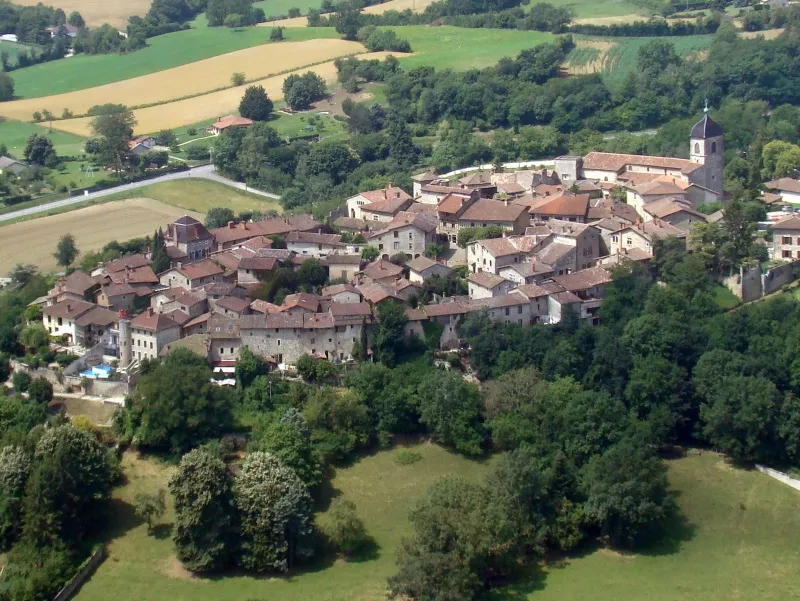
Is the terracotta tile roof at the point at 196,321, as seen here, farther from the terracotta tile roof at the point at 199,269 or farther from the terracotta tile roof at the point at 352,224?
the terracotta tile roof at the point at 352,224

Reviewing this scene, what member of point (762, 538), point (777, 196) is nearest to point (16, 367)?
point (762, 538)

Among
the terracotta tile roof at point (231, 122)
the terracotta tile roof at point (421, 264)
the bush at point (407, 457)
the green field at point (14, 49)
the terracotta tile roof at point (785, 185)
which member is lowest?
the bush at point (407, 457)

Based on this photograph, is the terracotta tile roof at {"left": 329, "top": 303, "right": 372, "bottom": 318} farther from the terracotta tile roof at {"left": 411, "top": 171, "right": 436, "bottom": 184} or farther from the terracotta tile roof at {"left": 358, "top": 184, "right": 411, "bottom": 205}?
the terracotta tile roof at {"left": 411, "top": 171, "right": 436, "bottom": 184}

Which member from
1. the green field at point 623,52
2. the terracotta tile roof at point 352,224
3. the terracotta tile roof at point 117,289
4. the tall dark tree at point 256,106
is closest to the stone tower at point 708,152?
the terracotta tile roof at point 352,224

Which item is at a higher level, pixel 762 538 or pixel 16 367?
pixel 16 367

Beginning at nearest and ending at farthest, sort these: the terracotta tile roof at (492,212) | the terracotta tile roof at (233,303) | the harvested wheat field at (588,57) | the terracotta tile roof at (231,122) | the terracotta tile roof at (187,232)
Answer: the terracotta tile roof at (233,303) → the terracotta tile roof at (492,212) → the terracotta tile roof at (187,232) → the terracotta tile roof at (231,122) → the harvested wheat field at (588,57)

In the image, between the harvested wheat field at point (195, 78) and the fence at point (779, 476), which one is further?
the harvested wheat field at point (195, 78)

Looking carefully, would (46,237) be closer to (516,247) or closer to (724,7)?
(516,247)

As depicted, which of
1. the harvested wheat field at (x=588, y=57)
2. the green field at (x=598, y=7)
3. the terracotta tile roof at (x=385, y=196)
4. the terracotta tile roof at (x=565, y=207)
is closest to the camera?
the terracotta tile roof at (x=565, y=207)
